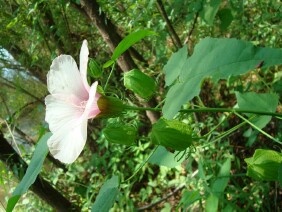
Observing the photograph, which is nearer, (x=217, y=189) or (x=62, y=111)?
(x=62, y=111)

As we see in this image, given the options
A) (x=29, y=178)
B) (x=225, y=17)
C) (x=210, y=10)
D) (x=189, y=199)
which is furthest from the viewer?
(x=225, y=17)

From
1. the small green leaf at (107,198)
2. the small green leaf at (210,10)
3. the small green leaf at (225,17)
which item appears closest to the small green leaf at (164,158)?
the small green leaf at (107,198)

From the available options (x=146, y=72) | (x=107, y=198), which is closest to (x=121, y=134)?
(x=107, y=198)

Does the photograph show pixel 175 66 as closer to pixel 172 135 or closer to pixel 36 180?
Answer: pixel 172 135

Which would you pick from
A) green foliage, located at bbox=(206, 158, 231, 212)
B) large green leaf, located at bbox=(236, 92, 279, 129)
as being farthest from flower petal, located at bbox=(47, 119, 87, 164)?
green foliage, located at bbox=(206, 158, 231, 212)

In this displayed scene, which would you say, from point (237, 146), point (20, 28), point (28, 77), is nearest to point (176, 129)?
→ point (237, 146)

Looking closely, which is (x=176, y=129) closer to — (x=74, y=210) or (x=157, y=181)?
(x=74, y=210)
